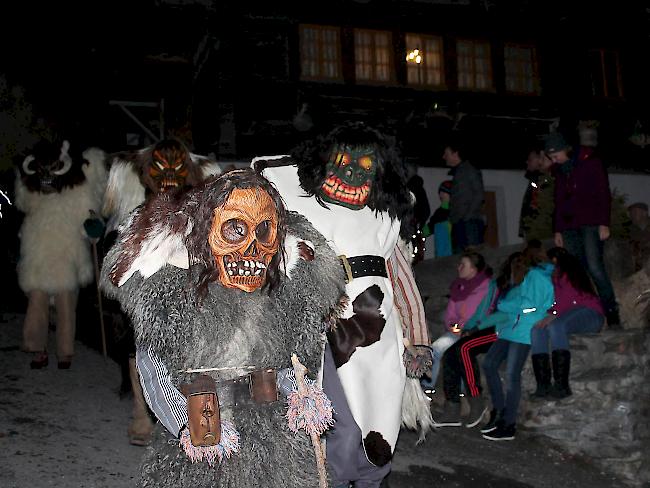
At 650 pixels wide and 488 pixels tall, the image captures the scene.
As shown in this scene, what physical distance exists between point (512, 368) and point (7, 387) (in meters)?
4.37

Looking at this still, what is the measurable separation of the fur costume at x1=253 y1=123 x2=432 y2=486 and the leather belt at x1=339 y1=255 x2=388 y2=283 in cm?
2

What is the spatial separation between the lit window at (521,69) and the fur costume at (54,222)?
12.7 meters

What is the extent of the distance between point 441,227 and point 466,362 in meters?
3.73

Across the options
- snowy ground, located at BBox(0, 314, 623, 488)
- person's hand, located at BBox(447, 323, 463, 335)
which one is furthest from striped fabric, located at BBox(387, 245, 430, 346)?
person's hand, located at BBox(447, 323, 463, 335)

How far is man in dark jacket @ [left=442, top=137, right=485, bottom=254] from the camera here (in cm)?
977

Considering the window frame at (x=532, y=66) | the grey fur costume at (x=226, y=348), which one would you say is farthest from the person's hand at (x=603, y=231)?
the window frame at (x=532, y=66)

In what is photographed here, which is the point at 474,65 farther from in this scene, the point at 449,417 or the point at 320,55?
the point at 449,417

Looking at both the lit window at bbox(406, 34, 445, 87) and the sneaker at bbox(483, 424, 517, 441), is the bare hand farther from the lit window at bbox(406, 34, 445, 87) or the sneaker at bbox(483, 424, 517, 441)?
the lit window at bbox(406, 34, 445, 87)

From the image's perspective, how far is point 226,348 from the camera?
3.04 meters

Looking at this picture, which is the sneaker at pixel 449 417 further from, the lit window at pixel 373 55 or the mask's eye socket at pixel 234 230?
the lit window at pixel 373 55

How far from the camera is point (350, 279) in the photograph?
4.25 m

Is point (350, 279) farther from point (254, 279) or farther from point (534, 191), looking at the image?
point (534, 191)

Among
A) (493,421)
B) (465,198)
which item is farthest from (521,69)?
(493,421)

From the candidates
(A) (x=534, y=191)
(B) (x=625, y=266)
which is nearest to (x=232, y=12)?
(A) (x=534, y=191)
